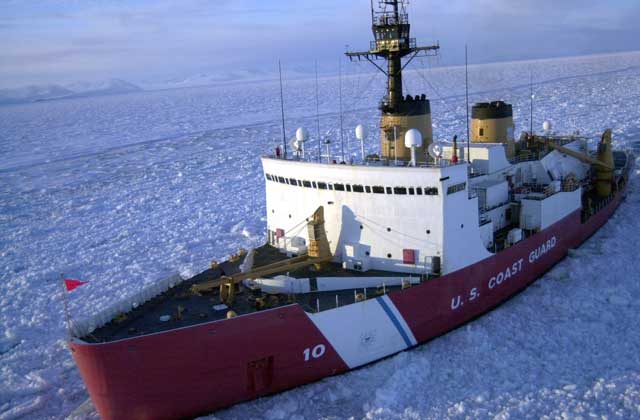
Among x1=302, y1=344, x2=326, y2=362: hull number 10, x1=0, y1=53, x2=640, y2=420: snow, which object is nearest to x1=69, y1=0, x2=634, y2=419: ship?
x1=302, y1=344, x2=326, y2=362: hull number 10

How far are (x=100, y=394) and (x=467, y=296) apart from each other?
700 centimetres

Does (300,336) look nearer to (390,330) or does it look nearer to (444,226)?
(390,330)

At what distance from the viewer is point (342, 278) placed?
10.5m

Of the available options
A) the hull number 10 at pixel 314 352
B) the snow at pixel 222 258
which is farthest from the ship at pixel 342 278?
the snow at pixel 222 258

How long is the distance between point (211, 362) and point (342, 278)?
9.87 ft

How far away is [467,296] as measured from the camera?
445 inches

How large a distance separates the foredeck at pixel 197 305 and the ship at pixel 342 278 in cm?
4

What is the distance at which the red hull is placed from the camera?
8250 mm

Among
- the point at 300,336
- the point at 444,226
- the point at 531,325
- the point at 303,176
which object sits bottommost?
the point at 531,325

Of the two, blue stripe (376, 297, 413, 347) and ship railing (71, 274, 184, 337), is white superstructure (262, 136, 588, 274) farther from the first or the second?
ship railing (71, 274, 184, 337)

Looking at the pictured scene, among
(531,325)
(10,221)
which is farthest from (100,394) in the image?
(10,221)

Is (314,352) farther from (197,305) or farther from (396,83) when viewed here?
(396,83)

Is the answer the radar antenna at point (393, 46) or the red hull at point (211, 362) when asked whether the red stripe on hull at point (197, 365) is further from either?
the radar antenna at point (393, 46)

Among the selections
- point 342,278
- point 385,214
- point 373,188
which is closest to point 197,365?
point 342,278
